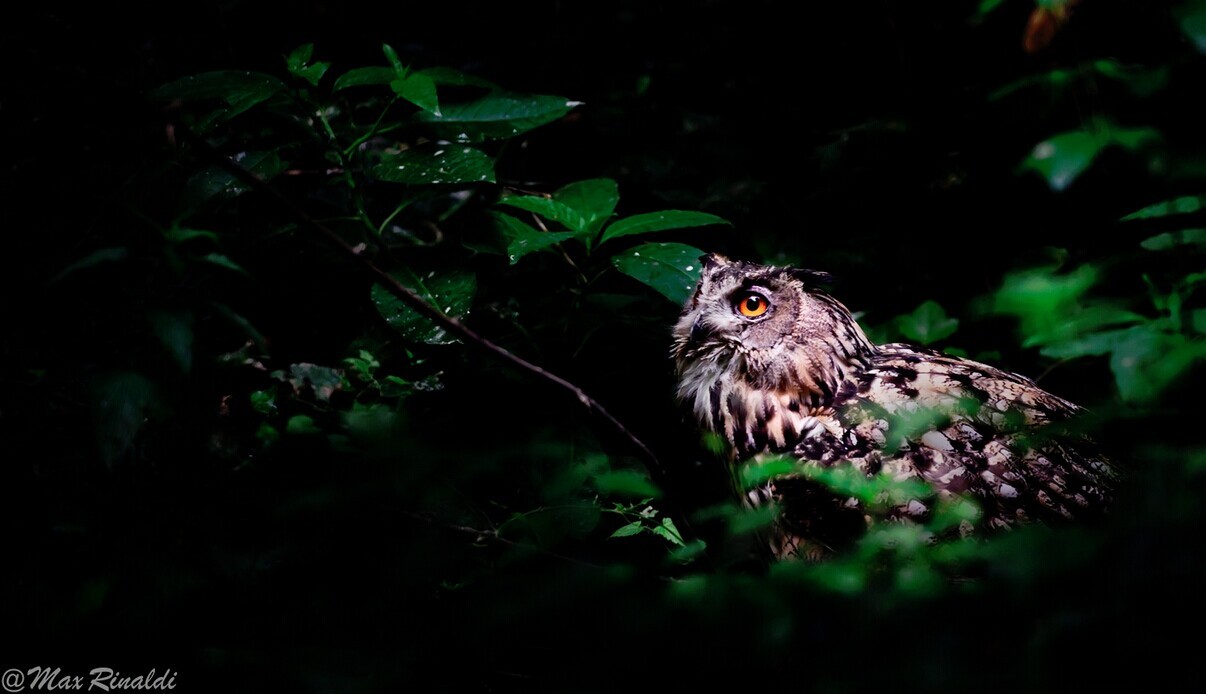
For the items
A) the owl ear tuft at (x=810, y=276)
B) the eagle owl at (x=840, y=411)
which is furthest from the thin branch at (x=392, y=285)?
the owl ear tuft at (x=810, y=276)

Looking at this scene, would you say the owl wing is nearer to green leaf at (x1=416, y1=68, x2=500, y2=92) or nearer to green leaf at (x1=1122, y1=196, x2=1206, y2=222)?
green leaf at (x1=1122, y1=196, x2=1206, y2=222)

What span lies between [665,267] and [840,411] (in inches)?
27.4

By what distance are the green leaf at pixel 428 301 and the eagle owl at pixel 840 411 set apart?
80cm

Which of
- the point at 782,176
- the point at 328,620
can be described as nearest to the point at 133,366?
the point at 328,620

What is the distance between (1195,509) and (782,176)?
291cm

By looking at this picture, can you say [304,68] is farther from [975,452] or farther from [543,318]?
[975,452]

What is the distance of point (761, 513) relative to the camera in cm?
100

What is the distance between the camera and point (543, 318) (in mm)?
2590

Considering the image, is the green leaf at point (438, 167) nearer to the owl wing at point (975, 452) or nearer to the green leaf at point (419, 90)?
the green leaf at point (419, 90)

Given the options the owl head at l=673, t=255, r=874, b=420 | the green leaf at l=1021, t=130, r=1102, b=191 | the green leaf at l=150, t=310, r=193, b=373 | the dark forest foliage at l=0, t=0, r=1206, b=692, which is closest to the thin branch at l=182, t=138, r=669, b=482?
the dark forest foliage at l=0, t=0, r=1206, b=692

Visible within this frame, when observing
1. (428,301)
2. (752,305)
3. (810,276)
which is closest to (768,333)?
(752,305)

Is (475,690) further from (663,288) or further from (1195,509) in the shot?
(663,288)

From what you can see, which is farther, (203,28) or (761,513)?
(203,28)

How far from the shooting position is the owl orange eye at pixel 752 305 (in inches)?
98.1
